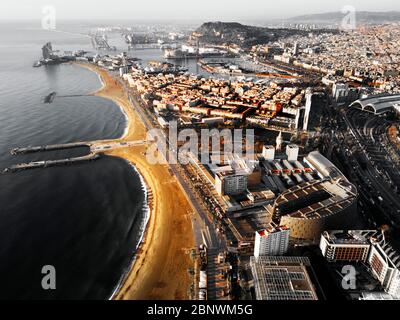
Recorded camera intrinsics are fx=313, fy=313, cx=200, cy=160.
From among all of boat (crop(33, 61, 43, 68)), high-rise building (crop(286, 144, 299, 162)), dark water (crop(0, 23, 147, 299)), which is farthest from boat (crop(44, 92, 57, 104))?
high-rise building (crop(286, 144, 299, 162))

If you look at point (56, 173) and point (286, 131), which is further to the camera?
point (286, 131)

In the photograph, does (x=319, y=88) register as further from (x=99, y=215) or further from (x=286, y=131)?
(x=99, y=215)

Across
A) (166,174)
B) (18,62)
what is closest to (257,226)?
(166,174)

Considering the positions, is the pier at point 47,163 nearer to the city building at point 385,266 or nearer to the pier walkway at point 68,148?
the pier walkway at point 68,148

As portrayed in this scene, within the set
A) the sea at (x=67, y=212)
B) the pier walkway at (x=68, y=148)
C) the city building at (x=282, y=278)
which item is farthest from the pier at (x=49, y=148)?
the city building at (x=282, y=278)

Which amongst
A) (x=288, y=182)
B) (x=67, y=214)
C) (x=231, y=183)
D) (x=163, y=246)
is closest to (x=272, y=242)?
(x=163, y=246)

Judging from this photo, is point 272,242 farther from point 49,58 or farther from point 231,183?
point 49,58
